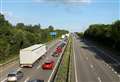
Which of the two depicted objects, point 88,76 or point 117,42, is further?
point 117,42

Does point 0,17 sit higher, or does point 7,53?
point 0,17

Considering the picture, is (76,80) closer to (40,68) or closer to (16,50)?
(40,68)

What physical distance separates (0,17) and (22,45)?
2367 centimetres

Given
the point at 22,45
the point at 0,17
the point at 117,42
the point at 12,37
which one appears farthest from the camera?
the point at 0,17

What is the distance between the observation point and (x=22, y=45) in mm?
74125

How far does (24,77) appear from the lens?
39.7 meters

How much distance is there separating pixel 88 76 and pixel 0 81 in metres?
11.4

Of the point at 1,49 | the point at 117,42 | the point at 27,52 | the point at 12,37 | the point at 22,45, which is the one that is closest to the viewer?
the point at 27,52

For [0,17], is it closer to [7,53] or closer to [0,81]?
[7,53]

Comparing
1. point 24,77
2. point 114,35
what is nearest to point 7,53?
point 24,77

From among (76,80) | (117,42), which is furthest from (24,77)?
(117,42)

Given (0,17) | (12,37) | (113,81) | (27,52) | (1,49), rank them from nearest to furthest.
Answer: (113,81)
(27,52)
(1,49)
(12,37)
(0,17)

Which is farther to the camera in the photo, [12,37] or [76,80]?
[12,37]

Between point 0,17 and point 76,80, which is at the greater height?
point 0,17
